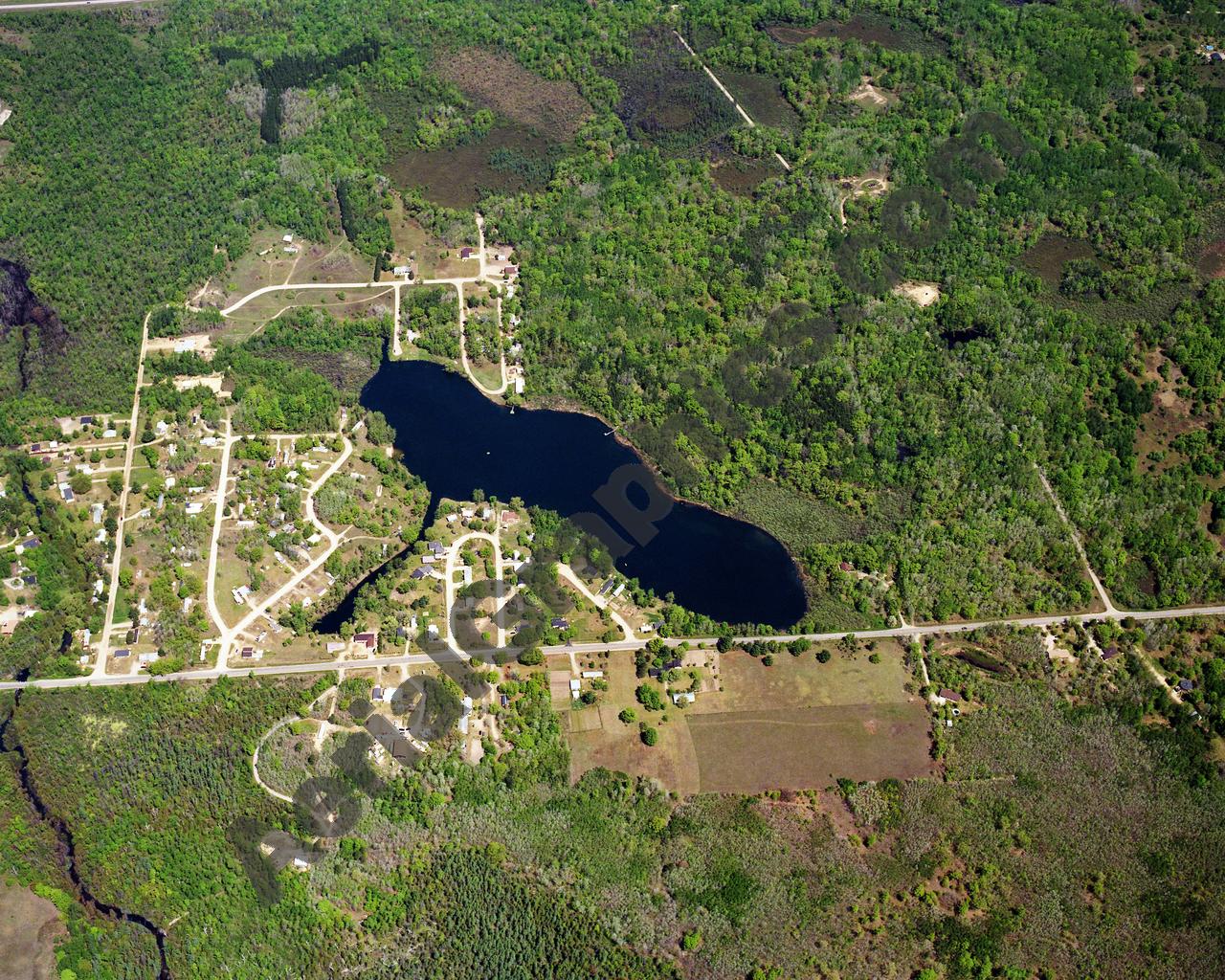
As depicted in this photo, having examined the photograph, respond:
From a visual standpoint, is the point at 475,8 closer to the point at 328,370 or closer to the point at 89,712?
the point at 328,370

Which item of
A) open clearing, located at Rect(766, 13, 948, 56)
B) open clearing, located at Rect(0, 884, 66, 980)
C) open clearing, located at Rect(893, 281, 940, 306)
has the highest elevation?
open clearing, located at Rect(766, 13, 948, 56)

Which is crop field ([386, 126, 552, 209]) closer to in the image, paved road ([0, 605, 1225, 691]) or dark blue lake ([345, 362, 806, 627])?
dark blue lake ([345, 362, 806, 627])

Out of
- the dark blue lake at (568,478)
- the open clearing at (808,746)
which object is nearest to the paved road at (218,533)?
the dark blue lake at (568,478)

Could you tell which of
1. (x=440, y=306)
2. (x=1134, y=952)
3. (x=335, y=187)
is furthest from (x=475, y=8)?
(x=1134, y=952)

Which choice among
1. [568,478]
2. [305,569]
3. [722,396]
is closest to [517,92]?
[722,396]

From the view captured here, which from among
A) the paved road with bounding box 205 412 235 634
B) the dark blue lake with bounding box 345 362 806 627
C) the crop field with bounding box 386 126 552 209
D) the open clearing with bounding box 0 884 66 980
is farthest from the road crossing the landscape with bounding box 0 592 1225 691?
the crop field with bounding box 386 126 552 209

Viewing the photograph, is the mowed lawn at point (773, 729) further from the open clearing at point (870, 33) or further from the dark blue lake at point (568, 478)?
the open clearing at point (870, 33)
